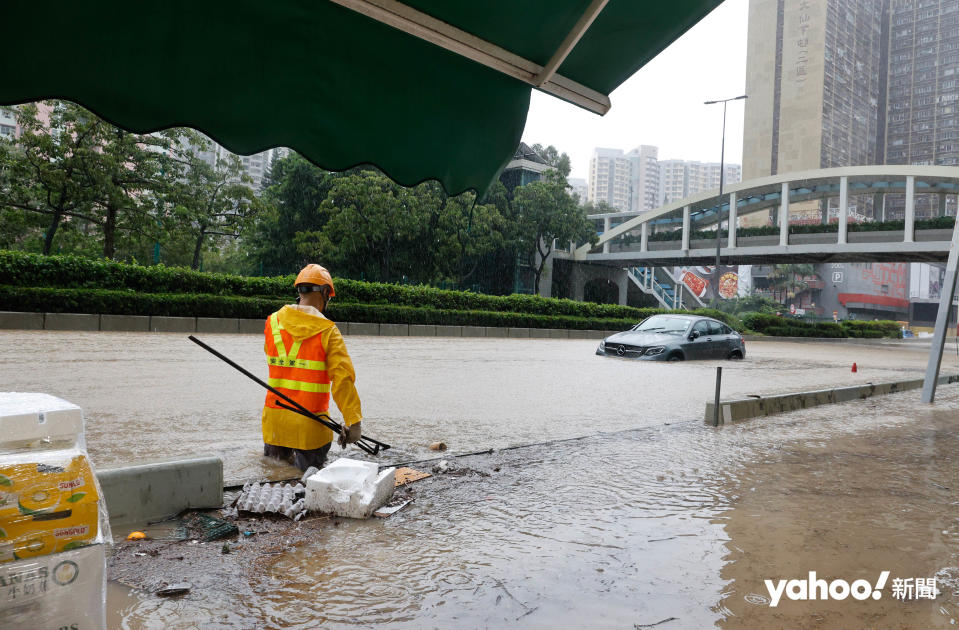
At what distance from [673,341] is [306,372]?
1274 cm

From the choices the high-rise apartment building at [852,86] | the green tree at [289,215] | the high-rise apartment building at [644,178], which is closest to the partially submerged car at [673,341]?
the green tree at [289,215]

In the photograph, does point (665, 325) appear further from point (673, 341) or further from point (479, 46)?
point (479, 46)

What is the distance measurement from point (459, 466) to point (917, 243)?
49.3m

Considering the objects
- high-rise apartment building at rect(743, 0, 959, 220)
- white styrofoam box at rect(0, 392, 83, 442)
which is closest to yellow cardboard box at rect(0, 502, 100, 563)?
white styrofoam box at rect(0, 392, 83, 442)

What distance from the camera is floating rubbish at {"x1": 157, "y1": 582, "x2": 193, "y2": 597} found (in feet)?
8.98

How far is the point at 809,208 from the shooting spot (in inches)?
4205

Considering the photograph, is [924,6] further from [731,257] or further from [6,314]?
[6,314]

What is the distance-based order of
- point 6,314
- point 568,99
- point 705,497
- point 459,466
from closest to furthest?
point 568,99 → point 705,497 → point 459,466 → point 6,314

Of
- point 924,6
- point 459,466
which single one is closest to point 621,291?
point 459,466

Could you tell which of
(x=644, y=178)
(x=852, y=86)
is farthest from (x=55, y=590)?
(x=644, y=178)

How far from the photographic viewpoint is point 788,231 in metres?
52.1

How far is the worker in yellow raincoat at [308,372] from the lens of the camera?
4.39 metres

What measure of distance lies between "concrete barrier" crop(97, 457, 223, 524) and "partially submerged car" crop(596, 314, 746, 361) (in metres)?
12.9

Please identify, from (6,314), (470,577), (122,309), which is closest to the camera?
(470,577)
